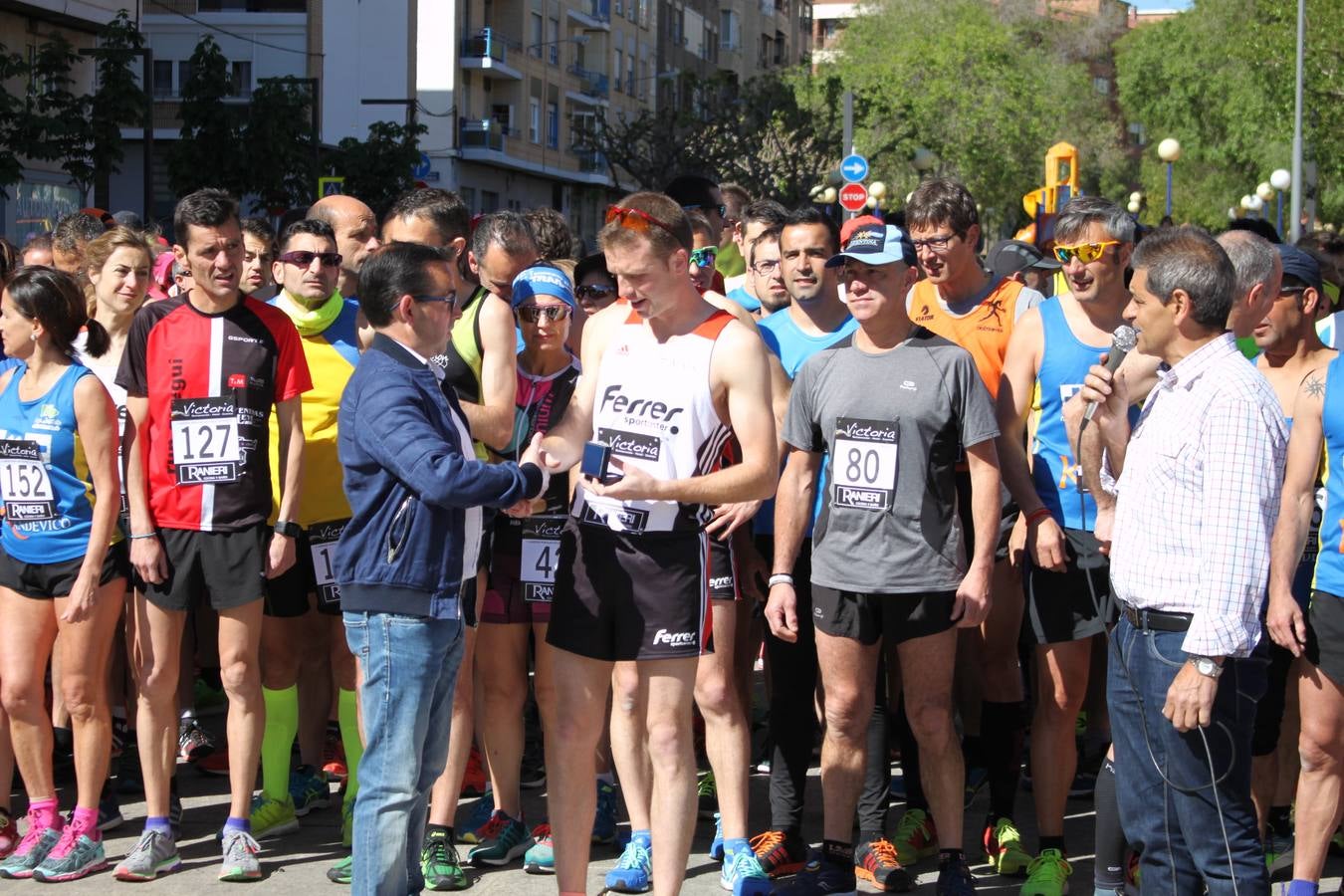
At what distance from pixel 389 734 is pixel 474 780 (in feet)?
7.78

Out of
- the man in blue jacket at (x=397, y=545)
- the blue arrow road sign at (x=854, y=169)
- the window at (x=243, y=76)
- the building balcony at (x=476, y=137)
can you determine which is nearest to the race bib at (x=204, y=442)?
the man in blue jacket at (x=397, y=545)

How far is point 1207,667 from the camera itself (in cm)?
407

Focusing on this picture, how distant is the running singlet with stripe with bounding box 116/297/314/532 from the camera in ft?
19.3

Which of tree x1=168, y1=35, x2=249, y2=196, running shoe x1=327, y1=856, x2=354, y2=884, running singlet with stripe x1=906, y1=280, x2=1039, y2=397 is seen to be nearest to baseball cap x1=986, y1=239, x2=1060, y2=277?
running singlet with stripe x1=906, y1=280, x2=1039, y2=397

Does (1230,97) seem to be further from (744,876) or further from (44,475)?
(44,475)

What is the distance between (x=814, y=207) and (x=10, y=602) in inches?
135

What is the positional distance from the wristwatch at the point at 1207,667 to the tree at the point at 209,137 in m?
26.6

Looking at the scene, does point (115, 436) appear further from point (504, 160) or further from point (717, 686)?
point (504, 160)

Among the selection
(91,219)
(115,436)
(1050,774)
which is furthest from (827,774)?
(91,219)

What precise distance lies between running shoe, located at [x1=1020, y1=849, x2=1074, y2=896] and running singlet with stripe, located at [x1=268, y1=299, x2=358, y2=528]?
2.84 meters

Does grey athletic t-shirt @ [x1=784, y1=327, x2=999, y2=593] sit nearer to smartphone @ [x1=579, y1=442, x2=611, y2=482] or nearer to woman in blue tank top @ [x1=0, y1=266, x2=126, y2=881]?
smartphone @ [x1=579, y1=442, x2=611, y2=482]

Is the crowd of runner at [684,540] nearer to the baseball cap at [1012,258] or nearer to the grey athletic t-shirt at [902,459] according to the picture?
the grey athletic t-shirt at [902,459]

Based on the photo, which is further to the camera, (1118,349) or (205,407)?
(205,407)

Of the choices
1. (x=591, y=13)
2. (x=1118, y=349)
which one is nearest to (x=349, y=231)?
(x=1118, y=349)
